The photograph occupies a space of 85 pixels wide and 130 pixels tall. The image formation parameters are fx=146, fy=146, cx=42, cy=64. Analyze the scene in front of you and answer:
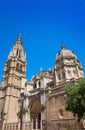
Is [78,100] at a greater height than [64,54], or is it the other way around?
[64,54]

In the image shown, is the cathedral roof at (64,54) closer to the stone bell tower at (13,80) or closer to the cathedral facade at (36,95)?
the cathedral facade at (36,95)

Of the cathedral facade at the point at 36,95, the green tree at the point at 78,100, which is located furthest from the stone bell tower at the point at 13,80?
the green tree at the point at 78,100

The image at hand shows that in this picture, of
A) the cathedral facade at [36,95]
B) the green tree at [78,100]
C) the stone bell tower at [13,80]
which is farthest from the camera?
the stone bell tower at [13,80]

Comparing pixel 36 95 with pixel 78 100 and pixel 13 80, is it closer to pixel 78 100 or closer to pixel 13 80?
pixel 13 80

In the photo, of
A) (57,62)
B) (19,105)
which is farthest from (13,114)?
(57,62)

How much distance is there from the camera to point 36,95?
3209 cm

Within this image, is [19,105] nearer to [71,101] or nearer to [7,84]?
[7,84]

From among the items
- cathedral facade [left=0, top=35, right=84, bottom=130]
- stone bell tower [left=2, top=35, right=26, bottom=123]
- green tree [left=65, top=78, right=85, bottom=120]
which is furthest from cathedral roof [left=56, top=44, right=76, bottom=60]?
green tree [left=65, top=78, right=85, bottom=120]

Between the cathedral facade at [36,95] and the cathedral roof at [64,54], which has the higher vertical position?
the cathedral roof at [64,54]

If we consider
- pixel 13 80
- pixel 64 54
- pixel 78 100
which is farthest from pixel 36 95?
pixel 78 100

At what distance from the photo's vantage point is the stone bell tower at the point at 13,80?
3628cm

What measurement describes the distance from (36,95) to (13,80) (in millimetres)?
11261

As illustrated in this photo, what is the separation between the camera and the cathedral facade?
26.0 metres

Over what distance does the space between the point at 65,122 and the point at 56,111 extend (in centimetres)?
295
